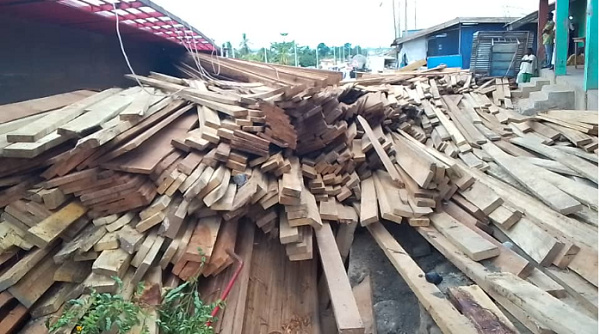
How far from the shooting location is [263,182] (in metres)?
3.21

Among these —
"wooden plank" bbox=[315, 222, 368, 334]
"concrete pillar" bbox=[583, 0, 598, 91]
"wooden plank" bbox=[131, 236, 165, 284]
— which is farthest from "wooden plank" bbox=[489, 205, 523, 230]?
"concrete pillar" bbox=[583, 0, 598, 91]

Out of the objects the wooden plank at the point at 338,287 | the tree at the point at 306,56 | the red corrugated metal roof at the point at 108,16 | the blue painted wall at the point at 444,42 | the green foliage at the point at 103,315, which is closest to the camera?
the green foliage at the point at 103,315

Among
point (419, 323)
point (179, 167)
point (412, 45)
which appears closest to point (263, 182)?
point (179, 167)

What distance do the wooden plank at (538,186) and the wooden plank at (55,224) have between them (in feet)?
10.8

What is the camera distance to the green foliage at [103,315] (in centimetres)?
215

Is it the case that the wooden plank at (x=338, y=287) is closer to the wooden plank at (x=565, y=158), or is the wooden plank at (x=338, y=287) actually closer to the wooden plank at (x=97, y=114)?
the wooden plank at (x=97, y=114)

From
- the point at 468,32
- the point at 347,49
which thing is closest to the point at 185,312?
the point at 468,32

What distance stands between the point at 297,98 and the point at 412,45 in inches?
733

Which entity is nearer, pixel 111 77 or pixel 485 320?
pixel 485 320

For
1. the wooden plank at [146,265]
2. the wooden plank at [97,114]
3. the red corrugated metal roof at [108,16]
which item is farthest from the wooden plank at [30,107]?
the wooden plank at [146,265]

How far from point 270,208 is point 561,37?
22.2 ft

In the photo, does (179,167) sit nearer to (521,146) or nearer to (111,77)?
Result: (111,77)

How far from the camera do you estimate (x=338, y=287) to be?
2793mm

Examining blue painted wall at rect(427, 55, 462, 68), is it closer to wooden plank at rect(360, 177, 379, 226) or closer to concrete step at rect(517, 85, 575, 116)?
concrete step at rect(517, 85, 575, 116)
